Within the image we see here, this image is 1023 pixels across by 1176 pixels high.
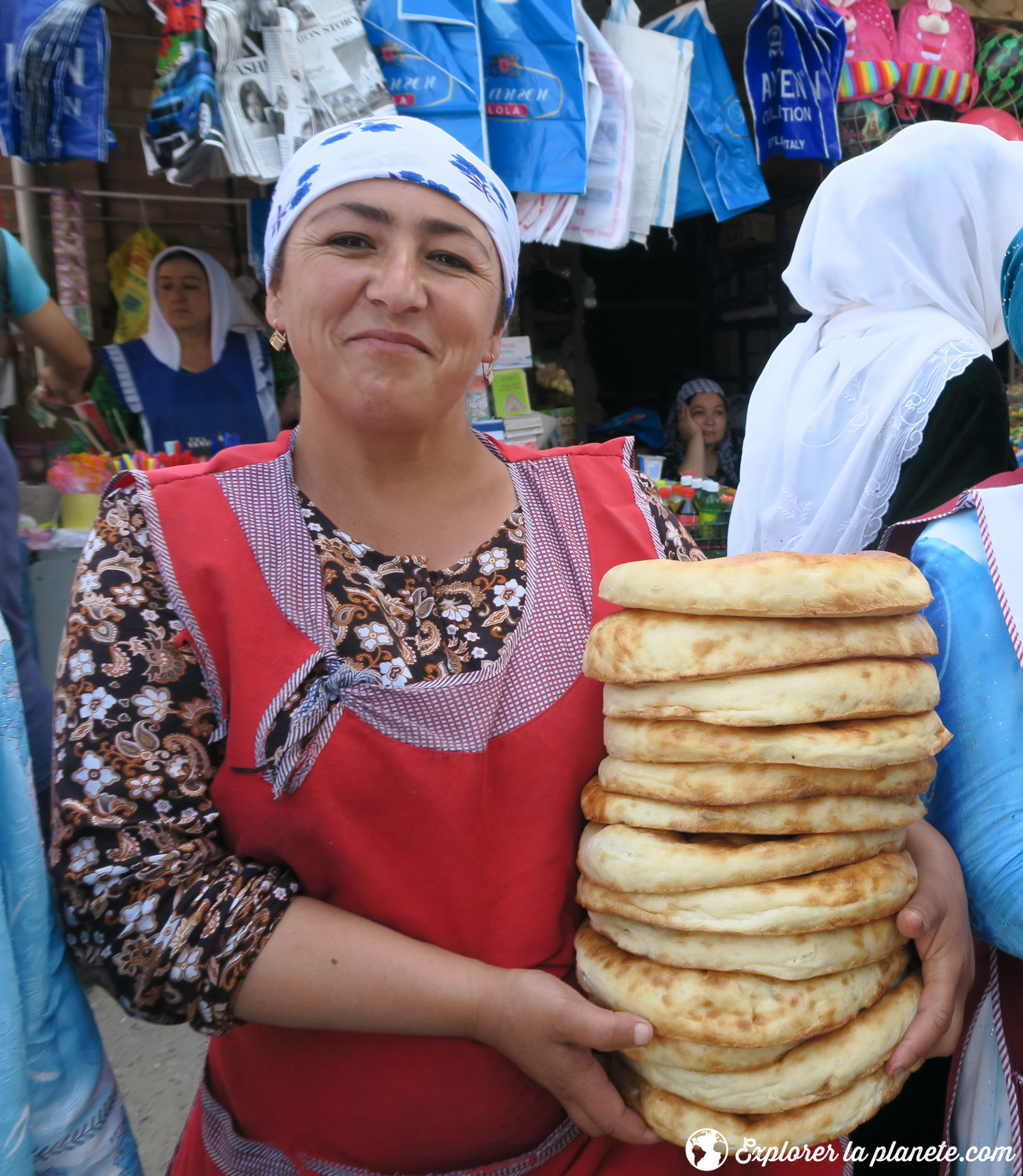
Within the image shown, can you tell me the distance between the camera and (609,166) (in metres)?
4.06

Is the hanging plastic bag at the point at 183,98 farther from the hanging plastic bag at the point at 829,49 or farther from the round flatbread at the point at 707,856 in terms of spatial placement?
the round flatbread at the point at 707,856

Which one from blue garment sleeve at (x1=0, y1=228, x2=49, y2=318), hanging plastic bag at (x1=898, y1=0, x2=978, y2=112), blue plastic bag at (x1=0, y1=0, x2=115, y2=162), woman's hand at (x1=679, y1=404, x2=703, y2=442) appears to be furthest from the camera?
woman's hand at (x1=679, y1=404, x2=703, y2=442)

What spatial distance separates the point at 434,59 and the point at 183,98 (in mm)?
997

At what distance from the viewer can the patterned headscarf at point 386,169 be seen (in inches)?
48.1

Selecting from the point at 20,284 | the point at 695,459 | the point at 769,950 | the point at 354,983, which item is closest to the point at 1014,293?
the point at 769,950

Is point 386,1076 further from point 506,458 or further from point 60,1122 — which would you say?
point 506,458

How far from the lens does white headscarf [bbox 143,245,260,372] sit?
14.1 ft

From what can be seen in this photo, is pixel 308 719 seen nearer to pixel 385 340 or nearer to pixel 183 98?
pixel 385 340

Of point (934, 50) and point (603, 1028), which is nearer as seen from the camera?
point (603, 1028)

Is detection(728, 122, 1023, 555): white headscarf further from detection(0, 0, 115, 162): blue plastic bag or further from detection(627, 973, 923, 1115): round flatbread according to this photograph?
detection(0, 0, 115, 162): blue plastic bag

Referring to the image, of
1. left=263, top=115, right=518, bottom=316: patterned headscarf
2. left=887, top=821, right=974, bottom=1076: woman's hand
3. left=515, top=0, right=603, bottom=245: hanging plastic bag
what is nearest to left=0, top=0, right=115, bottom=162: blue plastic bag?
left=515, top=0, right=603, bottom=245: hanging plastic bag

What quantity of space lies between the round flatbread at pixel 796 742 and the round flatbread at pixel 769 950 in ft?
0.69

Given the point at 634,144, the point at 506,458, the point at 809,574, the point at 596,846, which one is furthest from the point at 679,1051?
the point at 634,144

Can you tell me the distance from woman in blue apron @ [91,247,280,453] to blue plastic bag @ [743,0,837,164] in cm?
289
